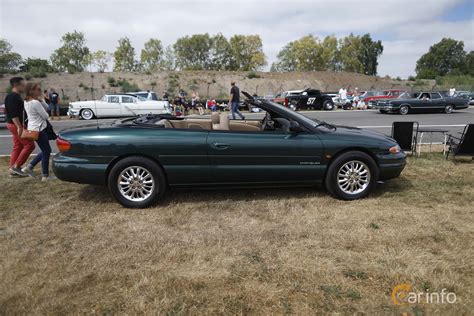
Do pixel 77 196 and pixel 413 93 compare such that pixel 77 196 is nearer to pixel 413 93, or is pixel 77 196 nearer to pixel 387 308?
pixel 387 308

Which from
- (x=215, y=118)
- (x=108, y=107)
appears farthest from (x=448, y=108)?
(x=108, y=107)

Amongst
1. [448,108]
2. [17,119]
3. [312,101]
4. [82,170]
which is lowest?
[82,170]

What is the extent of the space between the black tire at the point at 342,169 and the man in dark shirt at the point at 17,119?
15.4 ft

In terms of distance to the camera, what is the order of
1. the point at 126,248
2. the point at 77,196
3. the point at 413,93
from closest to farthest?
the point at 126,248 → the point at 77,196 → the point at 413,93

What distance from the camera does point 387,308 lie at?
236 cm

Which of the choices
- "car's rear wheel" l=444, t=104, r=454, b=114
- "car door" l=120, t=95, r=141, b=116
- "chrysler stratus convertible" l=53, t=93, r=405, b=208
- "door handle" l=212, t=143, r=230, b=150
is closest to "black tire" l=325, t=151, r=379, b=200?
"chrysler stratus convertible" l=53, t=93, r=405, b=208

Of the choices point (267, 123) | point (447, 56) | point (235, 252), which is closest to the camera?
point (235, 252)

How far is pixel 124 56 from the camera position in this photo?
88.9 meters

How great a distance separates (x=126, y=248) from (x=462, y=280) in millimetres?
2875

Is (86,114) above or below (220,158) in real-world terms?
above

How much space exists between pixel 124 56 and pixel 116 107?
77705 millimetres

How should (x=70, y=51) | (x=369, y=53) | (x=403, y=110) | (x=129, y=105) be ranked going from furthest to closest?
(x=369, y=53) < (x=70, y=51) < (x=129, y=105) < (x=403, y=110)

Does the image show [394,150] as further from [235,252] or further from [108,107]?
[108,107]

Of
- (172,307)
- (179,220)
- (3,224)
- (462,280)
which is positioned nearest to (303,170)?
(179,220)
